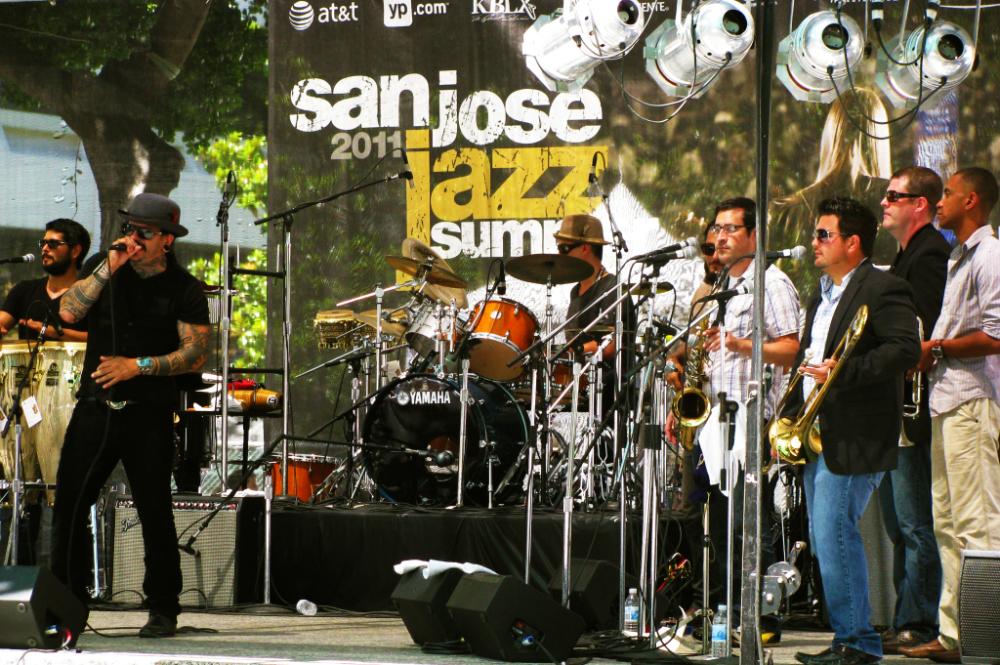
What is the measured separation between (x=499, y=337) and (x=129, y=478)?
2.60m

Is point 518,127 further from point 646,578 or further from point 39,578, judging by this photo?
point 39,578

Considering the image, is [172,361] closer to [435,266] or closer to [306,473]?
[435,266]

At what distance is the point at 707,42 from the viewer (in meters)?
5.24

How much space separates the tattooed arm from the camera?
4.52 metres

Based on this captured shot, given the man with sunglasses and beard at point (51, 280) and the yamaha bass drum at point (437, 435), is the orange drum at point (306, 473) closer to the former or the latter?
the yamaha bass drum at point (437, 435)

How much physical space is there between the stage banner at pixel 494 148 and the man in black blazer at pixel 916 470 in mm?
3161

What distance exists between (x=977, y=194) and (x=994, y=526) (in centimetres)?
154

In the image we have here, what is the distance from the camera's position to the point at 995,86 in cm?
789

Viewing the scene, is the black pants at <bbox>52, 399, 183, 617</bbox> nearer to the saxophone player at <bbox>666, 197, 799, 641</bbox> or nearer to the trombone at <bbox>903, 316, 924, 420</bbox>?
the saxophone player at <bbox>666, 197, 799, 641</bbox>

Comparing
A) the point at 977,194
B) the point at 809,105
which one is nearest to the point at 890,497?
the point at 977,194

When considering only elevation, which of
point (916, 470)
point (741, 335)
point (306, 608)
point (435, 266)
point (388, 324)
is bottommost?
point (306, 608)

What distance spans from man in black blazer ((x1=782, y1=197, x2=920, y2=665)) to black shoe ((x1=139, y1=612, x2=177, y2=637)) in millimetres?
2773

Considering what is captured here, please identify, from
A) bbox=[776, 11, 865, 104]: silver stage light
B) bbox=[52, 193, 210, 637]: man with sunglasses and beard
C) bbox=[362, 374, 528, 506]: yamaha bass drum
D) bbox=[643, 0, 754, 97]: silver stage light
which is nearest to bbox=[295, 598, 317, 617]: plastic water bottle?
bbox=[362, 374, 528, 506]: yamaha bass drum

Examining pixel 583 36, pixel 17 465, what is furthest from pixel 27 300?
pixel 583 36
